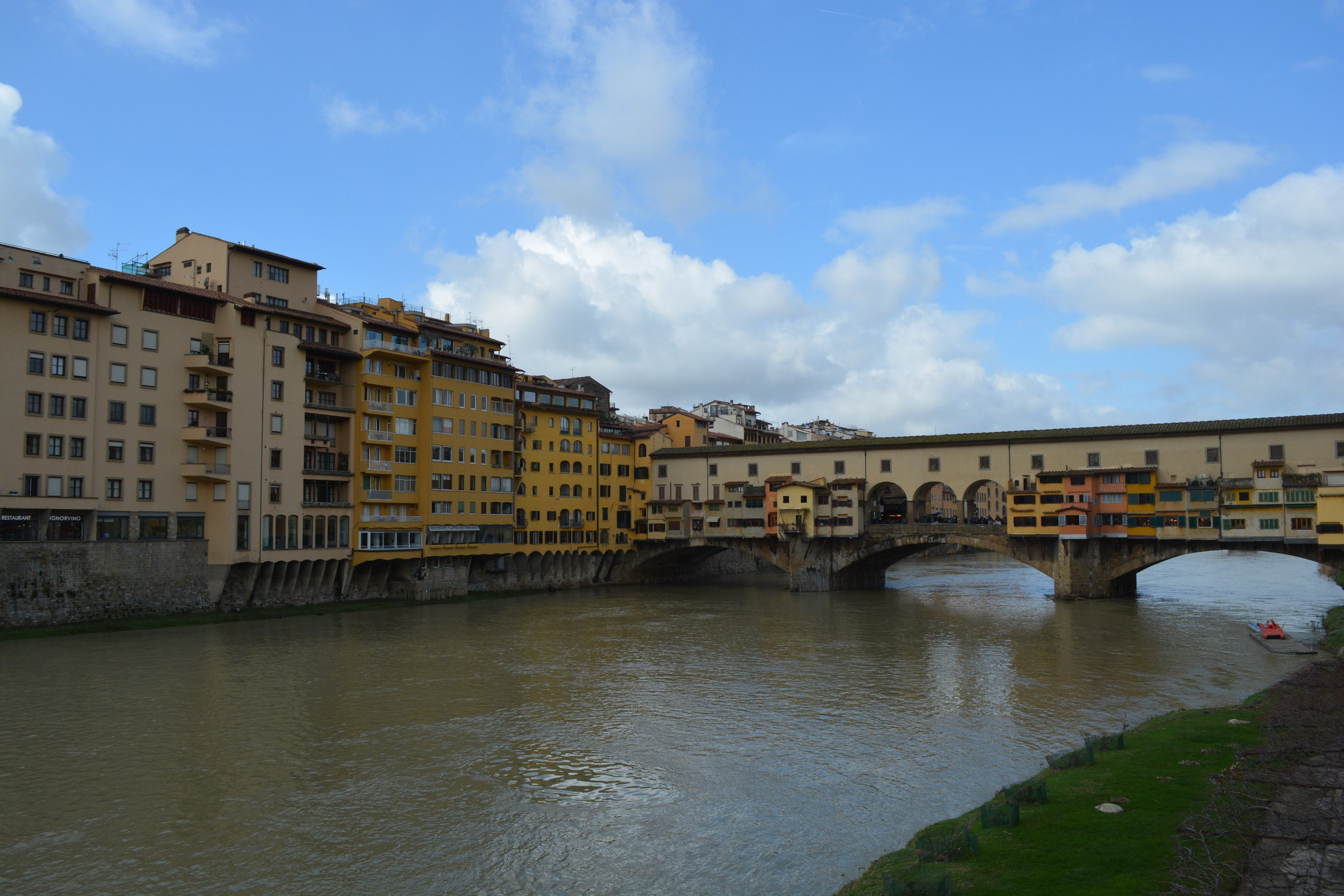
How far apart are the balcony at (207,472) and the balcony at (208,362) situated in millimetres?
5176

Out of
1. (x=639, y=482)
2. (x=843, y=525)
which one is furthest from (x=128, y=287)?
(x=843, y=525)

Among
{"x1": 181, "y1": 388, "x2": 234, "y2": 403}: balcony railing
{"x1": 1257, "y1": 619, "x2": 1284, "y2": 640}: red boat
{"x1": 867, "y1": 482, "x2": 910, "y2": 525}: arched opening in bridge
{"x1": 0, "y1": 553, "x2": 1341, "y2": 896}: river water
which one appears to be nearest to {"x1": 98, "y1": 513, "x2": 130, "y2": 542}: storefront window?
{"x1": 0, "y1": 553, "x2": 1341, "y2": 896}: river water

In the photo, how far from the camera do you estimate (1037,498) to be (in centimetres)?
6234

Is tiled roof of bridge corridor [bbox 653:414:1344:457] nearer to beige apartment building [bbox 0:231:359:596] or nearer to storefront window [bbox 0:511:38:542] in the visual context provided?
beige apartment building [bbox 0:231:359:596]

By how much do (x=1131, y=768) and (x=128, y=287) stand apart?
50.3m

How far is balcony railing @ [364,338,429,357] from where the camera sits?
2352 inches

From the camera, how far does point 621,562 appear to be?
81.4m

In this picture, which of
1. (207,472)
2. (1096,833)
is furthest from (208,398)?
(1096,833)

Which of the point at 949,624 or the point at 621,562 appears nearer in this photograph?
the point at 949,624

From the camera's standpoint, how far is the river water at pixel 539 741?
17.5 metres

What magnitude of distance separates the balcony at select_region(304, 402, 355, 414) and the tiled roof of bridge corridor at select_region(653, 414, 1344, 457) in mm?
29653

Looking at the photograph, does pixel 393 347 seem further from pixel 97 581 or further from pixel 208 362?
pixel 97 581

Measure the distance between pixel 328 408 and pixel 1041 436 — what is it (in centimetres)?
4731

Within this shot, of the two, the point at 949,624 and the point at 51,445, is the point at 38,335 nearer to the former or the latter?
the point at 51,445
